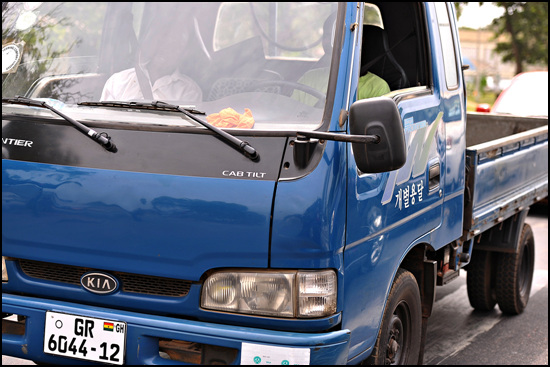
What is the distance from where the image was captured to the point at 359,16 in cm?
373

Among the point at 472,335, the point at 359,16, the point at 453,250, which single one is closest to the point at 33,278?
the point at 359,16

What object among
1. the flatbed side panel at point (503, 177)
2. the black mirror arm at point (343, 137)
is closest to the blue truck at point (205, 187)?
the black mirror arm at point (343, 137)

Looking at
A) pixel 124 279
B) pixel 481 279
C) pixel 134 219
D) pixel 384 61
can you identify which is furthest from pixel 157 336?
pixel 481 279

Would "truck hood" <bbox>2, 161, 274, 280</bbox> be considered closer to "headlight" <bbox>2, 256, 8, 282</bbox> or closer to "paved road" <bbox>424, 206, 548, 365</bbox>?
"headlight" <bbox>2, 256, 8, 282</bbox>

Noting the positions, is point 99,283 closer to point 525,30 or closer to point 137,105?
point 137,105

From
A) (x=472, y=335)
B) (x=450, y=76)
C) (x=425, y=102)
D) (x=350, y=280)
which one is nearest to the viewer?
(x=350, y=280)

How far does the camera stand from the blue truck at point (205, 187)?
3207 mm

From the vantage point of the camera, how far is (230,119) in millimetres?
3479

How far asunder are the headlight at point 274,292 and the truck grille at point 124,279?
5.7 inches

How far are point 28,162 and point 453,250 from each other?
2.63m

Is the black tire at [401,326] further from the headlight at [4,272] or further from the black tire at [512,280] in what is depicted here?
the black tire at [512,280]

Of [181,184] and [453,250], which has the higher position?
[181,184]

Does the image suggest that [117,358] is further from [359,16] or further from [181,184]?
[359,16]

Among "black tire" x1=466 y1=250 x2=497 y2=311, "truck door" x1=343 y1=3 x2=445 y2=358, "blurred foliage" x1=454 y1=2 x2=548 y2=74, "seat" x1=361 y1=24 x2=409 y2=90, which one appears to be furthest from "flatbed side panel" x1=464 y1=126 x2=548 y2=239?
"blurred foliage" x1=454 y1=2 x2=548 y2=74
